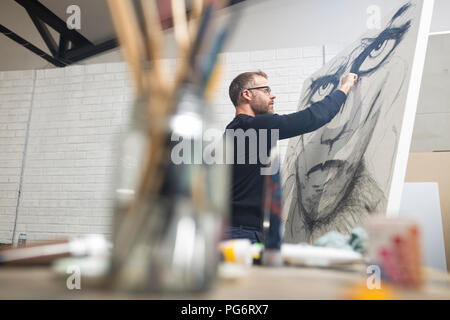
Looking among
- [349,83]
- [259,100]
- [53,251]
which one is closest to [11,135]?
[259,100]

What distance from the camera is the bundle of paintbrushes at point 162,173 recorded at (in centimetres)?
27

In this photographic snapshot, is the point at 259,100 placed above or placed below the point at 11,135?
below

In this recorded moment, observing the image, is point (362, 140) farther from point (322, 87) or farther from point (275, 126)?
point (322, 87)

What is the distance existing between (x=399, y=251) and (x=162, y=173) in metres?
0.33

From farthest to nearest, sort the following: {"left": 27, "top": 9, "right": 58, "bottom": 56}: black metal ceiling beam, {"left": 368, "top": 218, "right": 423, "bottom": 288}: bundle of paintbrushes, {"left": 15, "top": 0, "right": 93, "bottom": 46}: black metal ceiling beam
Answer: {"left": 27, "top": 9, "right": 58, "bottom": 56}: black metal ceiling beam → {"left": 15, "top": 0, "right": 93, "bottom": 46}: black metal ceiling beam → {"left": 368, "top": 218, "right": 423, "bottom": 288}: bundle of paintbrushes

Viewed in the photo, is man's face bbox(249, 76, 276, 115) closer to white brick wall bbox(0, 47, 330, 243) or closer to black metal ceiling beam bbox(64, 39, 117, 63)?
white brick wall bbox(0, 47, 330, 243)

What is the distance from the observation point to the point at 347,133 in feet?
4.70

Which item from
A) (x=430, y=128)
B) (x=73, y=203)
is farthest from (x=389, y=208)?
(x=73, y=203)

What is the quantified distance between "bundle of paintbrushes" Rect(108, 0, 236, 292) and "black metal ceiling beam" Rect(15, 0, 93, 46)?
3607 millimetres

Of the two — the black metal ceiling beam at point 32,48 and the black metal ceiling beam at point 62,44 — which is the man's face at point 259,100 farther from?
the black metal ceiling beam at point 32,48

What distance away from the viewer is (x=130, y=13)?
0.29 m

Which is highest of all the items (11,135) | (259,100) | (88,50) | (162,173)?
(88,50)

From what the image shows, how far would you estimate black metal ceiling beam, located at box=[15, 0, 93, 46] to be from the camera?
10.4ft

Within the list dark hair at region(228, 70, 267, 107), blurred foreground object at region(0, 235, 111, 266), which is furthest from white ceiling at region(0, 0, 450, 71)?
blurred foreground object at region(0, 235, 111, 266)
